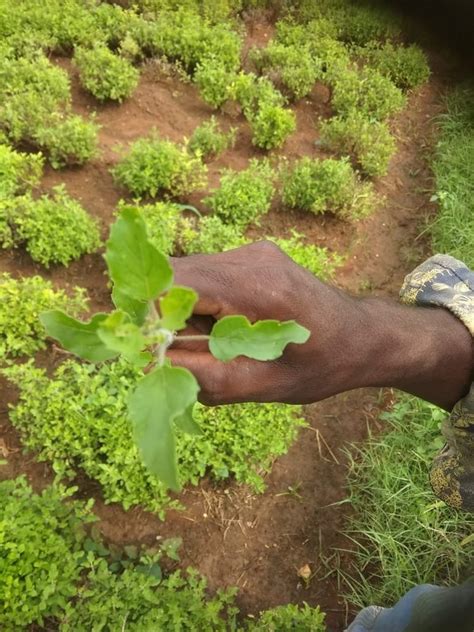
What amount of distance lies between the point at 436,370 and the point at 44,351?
2.15m

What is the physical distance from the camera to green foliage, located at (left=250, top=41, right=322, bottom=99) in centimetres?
491

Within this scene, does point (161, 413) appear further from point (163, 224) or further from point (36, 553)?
point (163, 224)

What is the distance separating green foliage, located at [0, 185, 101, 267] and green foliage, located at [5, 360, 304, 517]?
0.81 metres

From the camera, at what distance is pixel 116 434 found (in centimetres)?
258

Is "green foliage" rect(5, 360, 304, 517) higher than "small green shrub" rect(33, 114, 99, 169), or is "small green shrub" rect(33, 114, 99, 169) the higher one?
"small green shrub" rect(33, 114, 99, 169)

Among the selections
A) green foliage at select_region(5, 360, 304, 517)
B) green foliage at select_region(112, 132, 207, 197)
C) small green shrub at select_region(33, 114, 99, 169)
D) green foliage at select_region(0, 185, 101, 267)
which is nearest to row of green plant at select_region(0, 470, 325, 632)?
green foliage at select_region(5, 360, 304, 517)

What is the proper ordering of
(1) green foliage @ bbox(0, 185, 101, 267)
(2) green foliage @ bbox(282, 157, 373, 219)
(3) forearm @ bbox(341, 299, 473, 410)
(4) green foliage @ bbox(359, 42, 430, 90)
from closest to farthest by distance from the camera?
1. (3) forearm @ bbox(341, 299, 473, 410)
2. (1) green foliage @ bbox(0, 185, 101, 267)
3. (2) green foliage @ bbox(282, 157, 373, 219)
4. (4) green foliage @ bbox(359, 42, 430, 90)

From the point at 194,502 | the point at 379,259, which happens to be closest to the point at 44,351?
the point at 194,502

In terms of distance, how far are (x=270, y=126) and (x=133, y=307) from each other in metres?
3.73

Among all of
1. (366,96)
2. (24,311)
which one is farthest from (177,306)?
(366,96)

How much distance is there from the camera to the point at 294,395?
1.44 meters

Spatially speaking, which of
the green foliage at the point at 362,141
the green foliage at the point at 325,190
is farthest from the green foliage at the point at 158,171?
the green foliage at the point at 362,141

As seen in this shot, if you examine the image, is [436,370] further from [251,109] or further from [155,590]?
[251,109]

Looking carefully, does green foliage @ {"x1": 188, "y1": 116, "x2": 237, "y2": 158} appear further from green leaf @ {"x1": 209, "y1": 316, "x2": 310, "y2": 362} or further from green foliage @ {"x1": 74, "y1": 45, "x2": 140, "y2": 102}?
green leaf @ {"x1": 209, "y1": 316, "x2": 310, "y2": 362}
